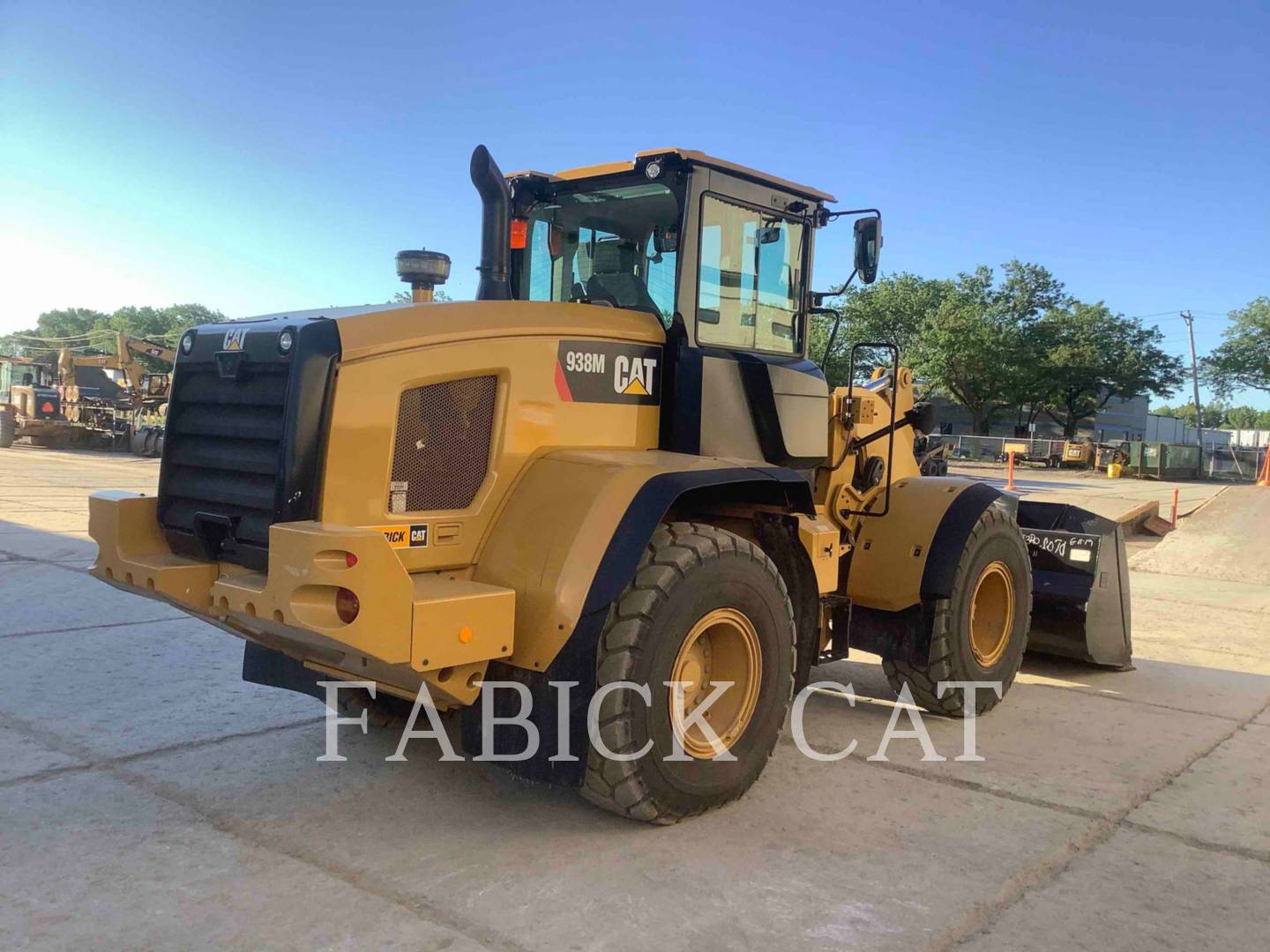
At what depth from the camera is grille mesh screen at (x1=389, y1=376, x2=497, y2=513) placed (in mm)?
3656

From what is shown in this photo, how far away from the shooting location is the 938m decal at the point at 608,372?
13.4 feet

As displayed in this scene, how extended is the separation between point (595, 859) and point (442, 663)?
94 cm

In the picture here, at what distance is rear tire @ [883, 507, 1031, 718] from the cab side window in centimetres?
157

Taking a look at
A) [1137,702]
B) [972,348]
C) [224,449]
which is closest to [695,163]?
[224,449]

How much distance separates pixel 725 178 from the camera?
4703 millimetres

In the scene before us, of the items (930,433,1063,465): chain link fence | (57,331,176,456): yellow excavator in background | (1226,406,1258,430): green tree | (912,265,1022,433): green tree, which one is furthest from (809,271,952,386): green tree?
(1226,406,1258,430): green tree

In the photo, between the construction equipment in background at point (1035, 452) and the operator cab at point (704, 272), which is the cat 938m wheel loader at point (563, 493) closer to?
the operator cab at point (704, 272)

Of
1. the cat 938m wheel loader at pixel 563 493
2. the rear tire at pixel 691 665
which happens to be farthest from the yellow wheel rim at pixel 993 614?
the rear tire at pixel 691 665

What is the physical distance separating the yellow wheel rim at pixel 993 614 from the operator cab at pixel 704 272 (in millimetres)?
1491

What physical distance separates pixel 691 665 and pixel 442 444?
135cm

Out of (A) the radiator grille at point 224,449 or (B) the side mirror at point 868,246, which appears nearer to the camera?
(A) the radiator grille at point 224,449

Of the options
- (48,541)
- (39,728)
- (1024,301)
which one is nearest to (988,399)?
(1024,301)

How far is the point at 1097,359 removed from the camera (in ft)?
174

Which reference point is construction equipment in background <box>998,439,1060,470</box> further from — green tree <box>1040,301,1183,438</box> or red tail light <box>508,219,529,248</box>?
red tail light <box>508,219,529,248</box>
